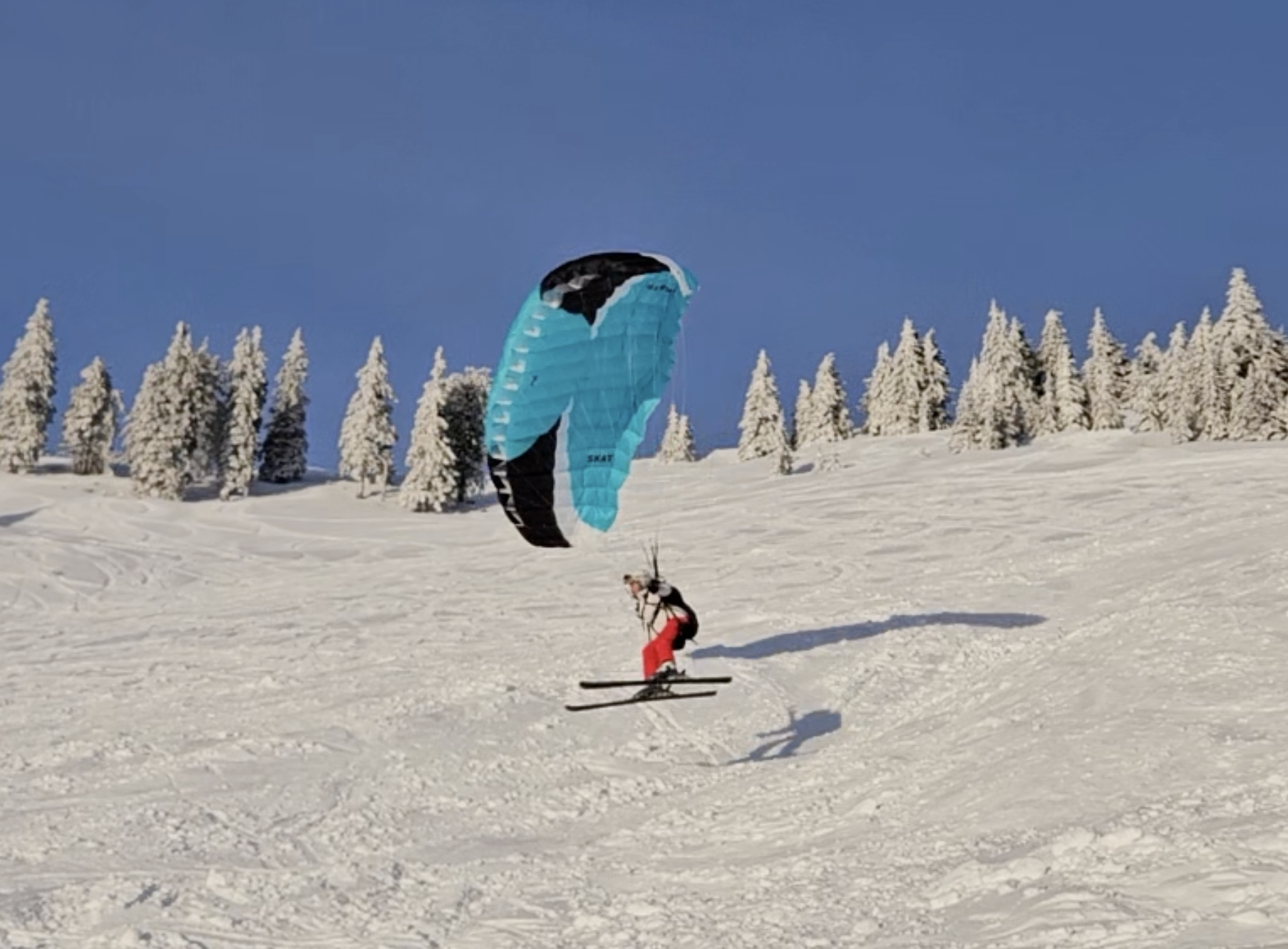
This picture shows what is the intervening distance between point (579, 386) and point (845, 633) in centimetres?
764

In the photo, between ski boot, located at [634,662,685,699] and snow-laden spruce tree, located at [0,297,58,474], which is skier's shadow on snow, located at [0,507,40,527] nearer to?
snow-laden spruce tree, located at [0,297,58,474]

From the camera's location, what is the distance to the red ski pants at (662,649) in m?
12.6

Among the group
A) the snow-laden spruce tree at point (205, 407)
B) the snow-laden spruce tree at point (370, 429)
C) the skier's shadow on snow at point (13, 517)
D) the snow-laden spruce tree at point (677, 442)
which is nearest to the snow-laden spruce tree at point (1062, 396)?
the snow-laden spruce tree at point (677, 442)

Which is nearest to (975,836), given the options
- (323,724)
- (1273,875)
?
(1273,875)

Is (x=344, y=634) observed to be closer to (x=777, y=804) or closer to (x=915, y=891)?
(x=777, y=804)

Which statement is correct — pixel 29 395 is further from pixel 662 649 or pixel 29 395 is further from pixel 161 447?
pixel 662 649

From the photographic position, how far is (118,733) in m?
13.6

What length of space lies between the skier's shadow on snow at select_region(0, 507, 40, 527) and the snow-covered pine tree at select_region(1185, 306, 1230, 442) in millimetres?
56583

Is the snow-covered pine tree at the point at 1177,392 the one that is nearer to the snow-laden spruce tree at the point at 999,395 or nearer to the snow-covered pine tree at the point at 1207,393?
the snow-covered pine tree at the point at 1207,393

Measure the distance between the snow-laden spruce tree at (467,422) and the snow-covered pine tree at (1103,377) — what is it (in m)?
41.8

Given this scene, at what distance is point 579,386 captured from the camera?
1354cm

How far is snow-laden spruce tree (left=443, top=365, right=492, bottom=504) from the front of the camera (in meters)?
58.1

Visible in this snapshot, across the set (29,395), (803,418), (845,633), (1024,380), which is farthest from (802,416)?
(845,633)

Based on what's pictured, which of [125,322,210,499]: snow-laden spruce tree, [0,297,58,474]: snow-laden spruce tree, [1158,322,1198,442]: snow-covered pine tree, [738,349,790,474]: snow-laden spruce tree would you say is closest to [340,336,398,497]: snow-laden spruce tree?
[125,322,210,499]: snow-laden spruce tree
